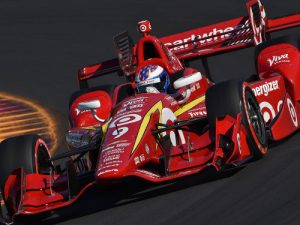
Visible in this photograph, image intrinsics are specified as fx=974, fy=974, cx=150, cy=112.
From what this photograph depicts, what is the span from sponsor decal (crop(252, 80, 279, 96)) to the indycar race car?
1cm

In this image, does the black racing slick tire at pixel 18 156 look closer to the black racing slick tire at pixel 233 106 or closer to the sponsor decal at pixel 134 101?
the sponsor decal at pixel 134 101

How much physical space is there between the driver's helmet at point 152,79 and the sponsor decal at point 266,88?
3.74 feet

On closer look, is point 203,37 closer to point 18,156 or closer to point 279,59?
point 279,59

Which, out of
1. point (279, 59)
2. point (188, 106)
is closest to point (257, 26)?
point (279, 59)

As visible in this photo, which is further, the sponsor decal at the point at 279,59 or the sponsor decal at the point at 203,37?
the sponsor decal at the point at 203,37

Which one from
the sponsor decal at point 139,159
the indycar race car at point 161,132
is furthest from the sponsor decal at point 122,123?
the sponsor decal at point 139,159

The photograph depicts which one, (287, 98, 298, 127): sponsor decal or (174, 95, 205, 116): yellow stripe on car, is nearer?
(174, 95, 205, 116): yellow stripe on car

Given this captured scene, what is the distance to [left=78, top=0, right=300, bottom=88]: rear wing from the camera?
1386 centimetres

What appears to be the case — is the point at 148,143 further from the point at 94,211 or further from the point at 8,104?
the point at 8,104

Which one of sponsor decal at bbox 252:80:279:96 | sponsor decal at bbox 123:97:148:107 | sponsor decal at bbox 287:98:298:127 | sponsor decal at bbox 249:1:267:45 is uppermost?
sponsor decal at bbox 249:1:267:45

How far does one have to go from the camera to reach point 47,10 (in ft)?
76.6

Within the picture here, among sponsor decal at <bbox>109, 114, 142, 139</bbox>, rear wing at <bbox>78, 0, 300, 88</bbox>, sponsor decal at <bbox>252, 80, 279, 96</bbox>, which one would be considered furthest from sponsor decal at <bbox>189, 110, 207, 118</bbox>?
rear wing at <bbox>78, 0, 300, 88</bbox>

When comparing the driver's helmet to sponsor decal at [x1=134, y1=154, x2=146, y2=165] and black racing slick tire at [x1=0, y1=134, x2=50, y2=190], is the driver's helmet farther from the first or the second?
sponsor decal at [x1=134, y1=154, x2=146, y2=165]

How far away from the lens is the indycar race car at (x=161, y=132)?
1041cm
